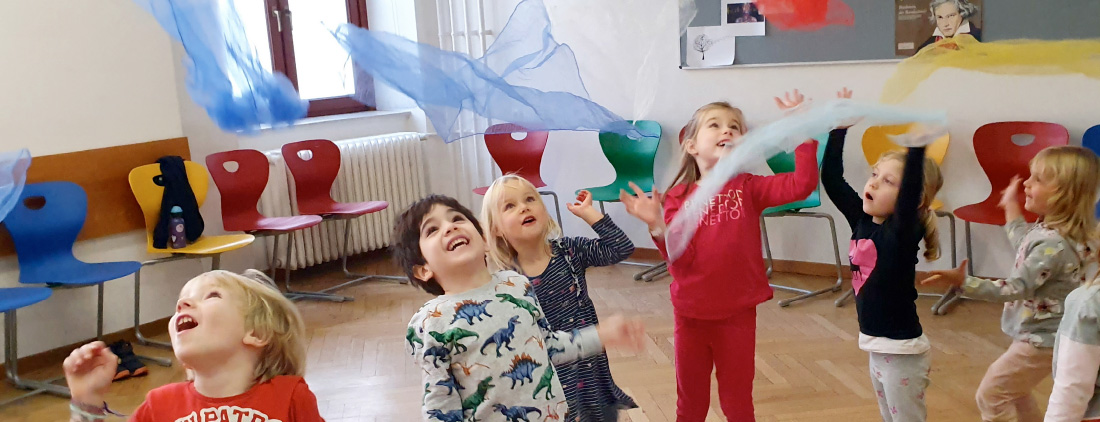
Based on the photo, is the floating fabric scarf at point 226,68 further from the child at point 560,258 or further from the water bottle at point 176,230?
the water bottle at point 176,230

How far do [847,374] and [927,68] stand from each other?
175 cm

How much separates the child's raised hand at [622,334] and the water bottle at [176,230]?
331 cm

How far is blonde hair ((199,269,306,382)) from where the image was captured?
5.51 ft

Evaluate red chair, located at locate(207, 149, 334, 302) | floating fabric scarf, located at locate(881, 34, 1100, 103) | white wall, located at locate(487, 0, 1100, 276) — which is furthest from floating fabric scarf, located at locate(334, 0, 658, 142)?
red chair, located at locate(207, 149, 334, 302)

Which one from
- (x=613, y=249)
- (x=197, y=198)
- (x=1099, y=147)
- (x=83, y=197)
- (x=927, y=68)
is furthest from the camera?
(x=197, y=198)

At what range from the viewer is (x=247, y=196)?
5.12m

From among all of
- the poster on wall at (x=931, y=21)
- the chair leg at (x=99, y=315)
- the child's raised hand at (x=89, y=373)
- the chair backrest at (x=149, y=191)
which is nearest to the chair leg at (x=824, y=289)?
the poster on wall at (x=931, y=21)

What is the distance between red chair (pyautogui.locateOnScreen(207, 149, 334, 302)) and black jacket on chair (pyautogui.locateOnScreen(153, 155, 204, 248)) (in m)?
0.24

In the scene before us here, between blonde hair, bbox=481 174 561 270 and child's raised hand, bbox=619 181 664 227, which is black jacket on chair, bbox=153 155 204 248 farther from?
child's raised hand, bbox=619 181 664 227

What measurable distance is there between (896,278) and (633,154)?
10.3 ft

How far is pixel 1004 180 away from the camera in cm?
436

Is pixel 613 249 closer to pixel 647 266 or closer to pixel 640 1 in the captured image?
pixel 640 1

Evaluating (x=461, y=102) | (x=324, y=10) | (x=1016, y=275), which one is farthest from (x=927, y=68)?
(x=324, y=10)

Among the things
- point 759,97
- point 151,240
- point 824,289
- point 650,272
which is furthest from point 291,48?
point 824,289
